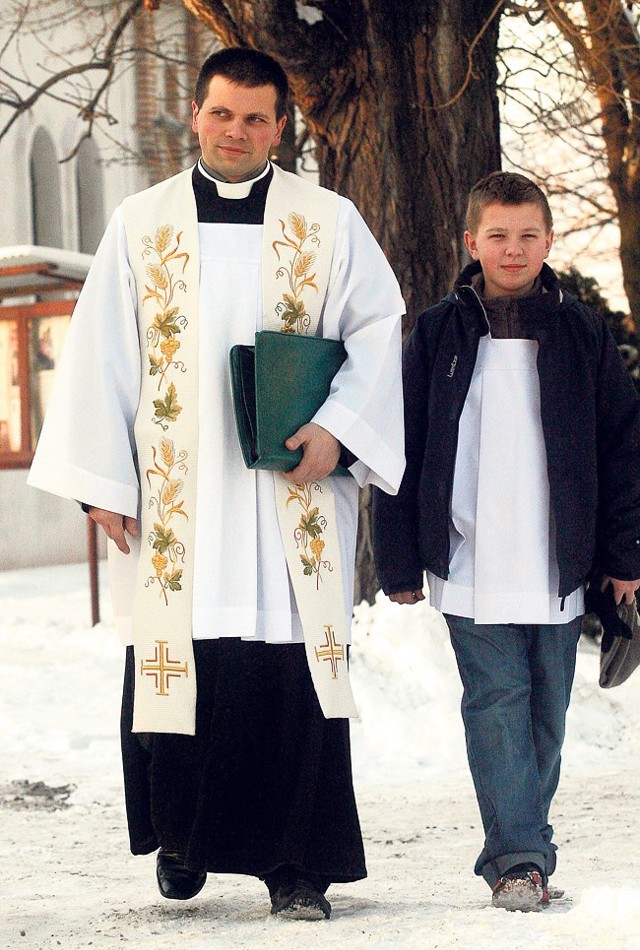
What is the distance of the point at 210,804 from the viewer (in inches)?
143

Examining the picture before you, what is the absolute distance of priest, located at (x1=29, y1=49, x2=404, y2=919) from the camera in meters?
3.68

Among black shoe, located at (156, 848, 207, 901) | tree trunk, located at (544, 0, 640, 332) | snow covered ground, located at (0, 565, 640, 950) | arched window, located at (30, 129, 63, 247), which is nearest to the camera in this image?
snow covered ground, located at (0, 565, 640, 950)

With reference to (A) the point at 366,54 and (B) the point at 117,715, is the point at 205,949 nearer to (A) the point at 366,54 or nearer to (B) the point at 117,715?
(B) the point at 117,715

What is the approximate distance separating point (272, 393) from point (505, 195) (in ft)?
2.60

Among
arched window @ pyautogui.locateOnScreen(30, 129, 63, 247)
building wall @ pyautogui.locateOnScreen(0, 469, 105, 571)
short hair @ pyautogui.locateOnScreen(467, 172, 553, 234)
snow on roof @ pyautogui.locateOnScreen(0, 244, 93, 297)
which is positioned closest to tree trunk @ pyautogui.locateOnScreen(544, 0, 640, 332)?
snow on roof @ pyautogui.locateOnScreen(0, 244, 93, 297)

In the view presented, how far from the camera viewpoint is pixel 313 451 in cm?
367

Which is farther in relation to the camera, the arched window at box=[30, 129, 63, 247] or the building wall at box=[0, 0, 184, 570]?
the arched window at box=[30, 129, 63, 247]

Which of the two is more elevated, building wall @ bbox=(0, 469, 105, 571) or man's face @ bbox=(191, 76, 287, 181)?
man's face @ bbox=(191, 76, 287, 181)

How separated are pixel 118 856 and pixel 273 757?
135 centimetres

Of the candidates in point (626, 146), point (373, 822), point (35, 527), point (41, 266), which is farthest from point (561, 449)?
point (35, 527)

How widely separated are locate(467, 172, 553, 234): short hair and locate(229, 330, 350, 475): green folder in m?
0.56

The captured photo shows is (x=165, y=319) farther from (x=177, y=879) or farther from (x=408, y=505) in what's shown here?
(x=177, y=879)

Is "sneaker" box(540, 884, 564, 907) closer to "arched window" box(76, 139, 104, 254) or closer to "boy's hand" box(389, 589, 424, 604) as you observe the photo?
"boy's hand" box(389, 589, 424, 604)

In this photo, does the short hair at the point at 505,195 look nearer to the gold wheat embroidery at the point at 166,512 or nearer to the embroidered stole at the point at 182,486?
the embroidered stole at the point at 182,486
